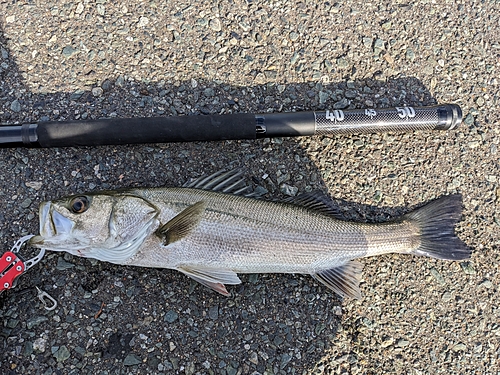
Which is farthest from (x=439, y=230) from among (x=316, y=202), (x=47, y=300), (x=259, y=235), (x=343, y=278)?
(x=47, y=300)

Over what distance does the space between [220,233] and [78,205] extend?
907 mm

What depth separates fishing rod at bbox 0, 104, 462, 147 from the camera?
2812 millimetres

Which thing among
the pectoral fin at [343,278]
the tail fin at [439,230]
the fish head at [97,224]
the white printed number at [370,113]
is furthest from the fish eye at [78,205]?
the tail fin at [439,230]

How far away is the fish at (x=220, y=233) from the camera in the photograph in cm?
254

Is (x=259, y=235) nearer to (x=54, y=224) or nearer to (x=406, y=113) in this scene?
(x=54, y=224)

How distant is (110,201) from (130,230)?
22 cm

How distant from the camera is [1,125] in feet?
9.41

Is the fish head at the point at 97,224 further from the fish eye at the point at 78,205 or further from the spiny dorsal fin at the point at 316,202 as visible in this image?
the spiny dorsal fin at the point at 316,202

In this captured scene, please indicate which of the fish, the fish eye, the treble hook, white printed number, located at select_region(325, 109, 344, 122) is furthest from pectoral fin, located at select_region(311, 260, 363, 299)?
the treble hook

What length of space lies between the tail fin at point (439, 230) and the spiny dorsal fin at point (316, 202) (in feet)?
1.82

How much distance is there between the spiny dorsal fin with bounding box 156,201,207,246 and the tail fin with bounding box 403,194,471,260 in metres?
1.50

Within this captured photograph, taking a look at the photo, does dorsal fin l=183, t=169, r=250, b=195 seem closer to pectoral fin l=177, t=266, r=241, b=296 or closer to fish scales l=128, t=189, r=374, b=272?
fish scales l=128, t=189, r=374, b=272

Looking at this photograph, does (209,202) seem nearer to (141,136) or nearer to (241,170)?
(241,170)

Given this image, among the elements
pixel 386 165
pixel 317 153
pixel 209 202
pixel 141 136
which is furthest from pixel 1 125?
pixel 386 165
